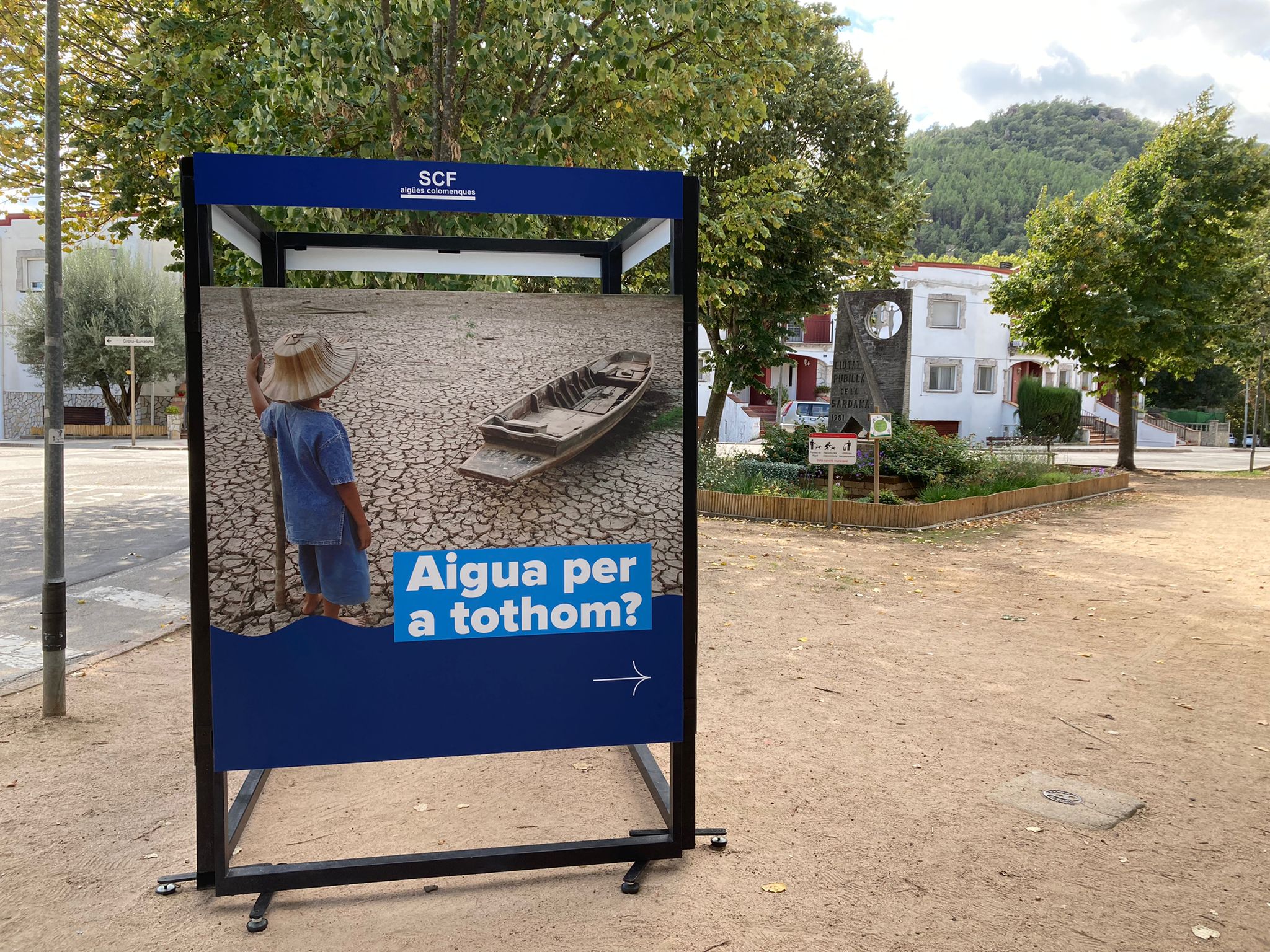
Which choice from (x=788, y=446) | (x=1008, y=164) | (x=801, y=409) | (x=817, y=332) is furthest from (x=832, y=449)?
(x=1008, y=164)

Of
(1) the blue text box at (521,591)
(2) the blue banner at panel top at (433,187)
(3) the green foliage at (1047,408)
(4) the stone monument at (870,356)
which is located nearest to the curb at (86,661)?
(1) the blue text box at (521,591)

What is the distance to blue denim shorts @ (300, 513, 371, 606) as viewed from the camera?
122 inches

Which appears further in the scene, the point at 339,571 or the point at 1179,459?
the point at 1179,459

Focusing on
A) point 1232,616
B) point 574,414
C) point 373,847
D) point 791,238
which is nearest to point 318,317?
point 574,414

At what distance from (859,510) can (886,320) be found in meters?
4.64

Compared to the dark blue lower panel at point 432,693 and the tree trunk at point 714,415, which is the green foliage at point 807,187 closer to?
the tree trunk at point 714,415

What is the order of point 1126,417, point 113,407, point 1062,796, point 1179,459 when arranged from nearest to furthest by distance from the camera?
1. point 1062,796
2. point 1126,417
3. point 113,407
4. point 1179,459

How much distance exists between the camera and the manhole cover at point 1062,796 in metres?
4.16

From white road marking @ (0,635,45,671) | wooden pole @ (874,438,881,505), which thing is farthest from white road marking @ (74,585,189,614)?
wooden pole @ (874,438,881,505)

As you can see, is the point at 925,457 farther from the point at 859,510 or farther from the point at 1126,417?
the point at 1126,417

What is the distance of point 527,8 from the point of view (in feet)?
23.3

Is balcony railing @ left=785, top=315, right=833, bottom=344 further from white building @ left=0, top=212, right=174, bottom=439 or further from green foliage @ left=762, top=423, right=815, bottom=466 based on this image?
green foliage @ left=762, top=423, right=815, bottom=466

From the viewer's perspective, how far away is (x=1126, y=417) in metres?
25.1

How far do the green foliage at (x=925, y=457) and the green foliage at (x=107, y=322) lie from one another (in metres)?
26.6
